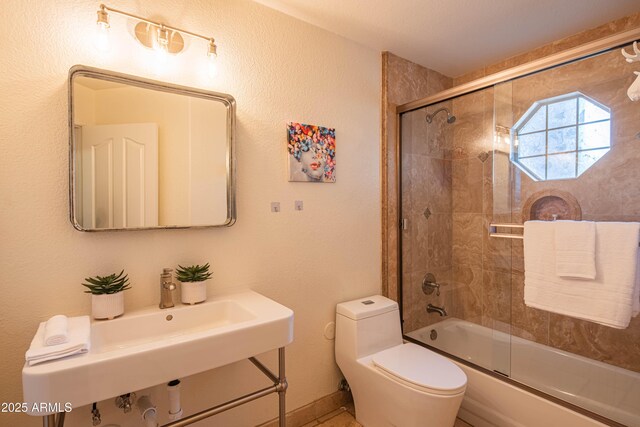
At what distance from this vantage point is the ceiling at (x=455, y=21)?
1.73 meters

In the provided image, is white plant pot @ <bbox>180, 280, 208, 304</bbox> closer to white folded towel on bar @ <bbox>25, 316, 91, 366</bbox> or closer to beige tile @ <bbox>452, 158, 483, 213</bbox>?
white folded towel on bar @ <bbox>25, 316, 91, 366</bbox>

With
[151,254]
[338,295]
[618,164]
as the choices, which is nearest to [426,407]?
[338,295]

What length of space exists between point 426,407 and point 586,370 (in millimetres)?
1186

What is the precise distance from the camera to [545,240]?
1642mm

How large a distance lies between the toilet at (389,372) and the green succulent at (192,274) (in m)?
0.90

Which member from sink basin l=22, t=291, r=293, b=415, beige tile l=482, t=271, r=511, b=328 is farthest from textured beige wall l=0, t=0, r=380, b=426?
beige tile l=482, t=271, r=511, b=328

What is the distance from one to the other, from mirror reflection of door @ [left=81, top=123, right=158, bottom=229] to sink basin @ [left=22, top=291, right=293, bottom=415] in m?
0.42

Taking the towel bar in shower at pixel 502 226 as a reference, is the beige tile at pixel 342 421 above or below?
below

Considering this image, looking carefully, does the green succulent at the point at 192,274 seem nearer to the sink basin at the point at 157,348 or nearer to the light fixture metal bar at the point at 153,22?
the sink basin at the point at 157,348

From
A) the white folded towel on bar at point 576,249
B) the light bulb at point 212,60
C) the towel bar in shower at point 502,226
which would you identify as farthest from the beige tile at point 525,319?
the light bulb at point 212,60

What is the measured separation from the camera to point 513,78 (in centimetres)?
171

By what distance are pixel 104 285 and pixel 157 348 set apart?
0.45 metres

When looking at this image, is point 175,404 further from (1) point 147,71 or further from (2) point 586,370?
(2) point 586,370

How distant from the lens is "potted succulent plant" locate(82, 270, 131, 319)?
1255 millimetres
